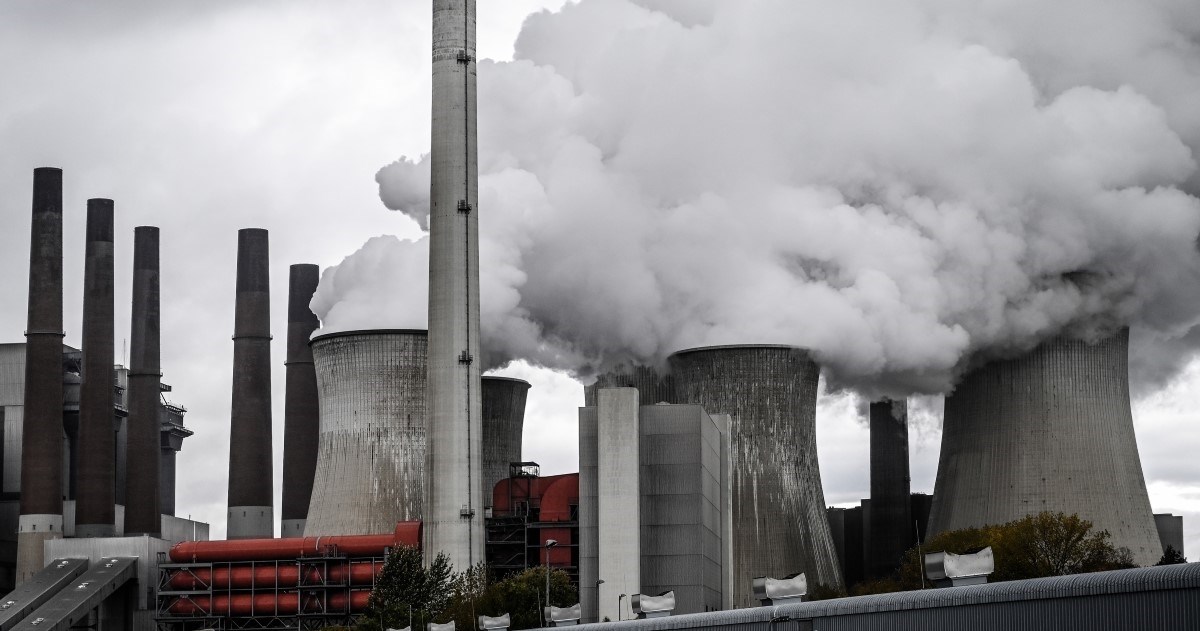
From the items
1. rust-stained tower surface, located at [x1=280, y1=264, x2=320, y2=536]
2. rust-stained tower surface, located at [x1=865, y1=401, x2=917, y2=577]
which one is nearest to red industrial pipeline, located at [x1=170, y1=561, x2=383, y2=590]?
rust-stained tower surface, located at [x1=280, y1=264, x2=320, y2=536]

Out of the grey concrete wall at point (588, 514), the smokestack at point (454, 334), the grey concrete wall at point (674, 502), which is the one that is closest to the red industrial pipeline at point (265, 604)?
the smokestack at point (454, 334)

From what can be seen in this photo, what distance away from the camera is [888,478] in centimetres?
6725

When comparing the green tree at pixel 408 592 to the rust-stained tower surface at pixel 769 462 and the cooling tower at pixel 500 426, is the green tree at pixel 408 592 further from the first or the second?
the cooling tower at pixel 500 426

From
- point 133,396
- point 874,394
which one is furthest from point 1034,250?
point 133,396

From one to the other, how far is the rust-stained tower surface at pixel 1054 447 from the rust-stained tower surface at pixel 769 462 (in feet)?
16.2

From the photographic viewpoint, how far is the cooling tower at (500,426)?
183 feet

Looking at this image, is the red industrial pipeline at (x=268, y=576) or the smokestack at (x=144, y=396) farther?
the smokestack at (x=144, y=396)

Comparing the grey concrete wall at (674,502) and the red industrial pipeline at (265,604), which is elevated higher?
the grey concrete wall at (674,502)

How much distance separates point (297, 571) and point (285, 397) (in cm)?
1877

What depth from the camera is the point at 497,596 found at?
129 feet

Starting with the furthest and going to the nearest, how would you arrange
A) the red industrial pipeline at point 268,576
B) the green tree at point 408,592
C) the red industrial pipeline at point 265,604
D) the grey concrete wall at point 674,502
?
the red industrial pipeline at point 265,604 → the red industrial pipeline at point 268,576 → the grey concrete wall at point 674,502 → the green tree at point 408,592

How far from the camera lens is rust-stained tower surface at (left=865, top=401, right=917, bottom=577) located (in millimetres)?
66812

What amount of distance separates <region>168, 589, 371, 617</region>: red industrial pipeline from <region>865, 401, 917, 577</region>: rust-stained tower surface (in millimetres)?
23531

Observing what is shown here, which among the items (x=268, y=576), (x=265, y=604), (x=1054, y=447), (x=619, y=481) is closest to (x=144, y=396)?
(x=268, y=576)
